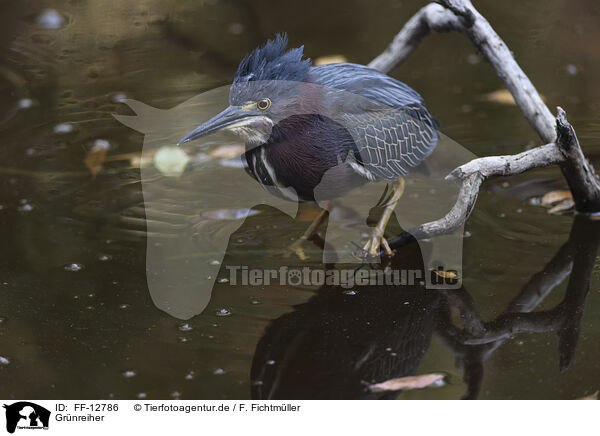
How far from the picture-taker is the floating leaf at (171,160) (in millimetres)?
3977

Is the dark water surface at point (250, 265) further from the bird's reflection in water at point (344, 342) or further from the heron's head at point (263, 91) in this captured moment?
the heron's head at point (263, 91)

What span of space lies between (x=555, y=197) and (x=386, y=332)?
59.5 inches

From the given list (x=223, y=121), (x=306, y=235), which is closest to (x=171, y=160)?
(x=306, y=235)

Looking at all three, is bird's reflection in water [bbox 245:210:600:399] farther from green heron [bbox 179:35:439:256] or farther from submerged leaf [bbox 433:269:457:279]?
green heron [bbox 179:35:439:256]

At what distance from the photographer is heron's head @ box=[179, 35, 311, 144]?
8.88ft

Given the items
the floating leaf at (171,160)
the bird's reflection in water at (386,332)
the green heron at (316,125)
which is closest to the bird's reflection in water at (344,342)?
the bird's reflection in water at (386,332)

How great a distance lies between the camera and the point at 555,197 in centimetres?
362

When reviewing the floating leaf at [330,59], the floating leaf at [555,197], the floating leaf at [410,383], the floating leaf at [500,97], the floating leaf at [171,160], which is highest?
the floating leaf at [330,59]

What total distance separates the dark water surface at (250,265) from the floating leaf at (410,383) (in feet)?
0.11

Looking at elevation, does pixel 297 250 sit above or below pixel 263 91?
below

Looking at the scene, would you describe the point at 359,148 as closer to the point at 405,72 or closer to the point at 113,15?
the point at 405,72

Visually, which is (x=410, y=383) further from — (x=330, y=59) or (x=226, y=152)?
(x=330, y=59)

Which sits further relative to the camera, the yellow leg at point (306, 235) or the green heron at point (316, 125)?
the yellow leg at point (306, 235)

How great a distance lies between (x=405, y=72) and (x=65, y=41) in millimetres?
2743
